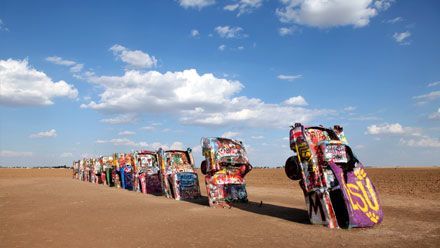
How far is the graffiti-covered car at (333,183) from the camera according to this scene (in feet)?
29.1

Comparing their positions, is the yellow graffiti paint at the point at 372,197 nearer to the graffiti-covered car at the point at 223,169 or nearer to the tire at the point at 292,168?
the tire at the point at 292,168

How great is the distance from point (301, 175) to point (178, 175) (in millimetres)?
8576

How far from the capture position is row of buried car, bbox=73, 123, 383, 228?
902 centimetres

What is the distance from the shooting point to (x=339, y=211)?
9156 millimetres

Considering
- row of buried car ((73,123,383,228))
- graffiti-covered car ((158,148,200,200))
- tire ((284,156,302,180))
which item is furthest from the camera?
graffiti-covered car ((158,148,200,200))

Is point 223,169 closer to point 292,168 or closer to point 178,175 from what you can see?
point 178,175

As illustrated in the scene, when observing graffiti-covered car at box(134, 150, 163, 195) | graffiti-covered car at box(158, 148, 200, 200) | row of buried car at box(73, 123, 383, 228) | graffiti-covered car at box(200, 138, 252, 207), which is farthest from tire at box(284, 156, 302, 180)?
graffiti-covered car at box(134, 150, 163, 195)

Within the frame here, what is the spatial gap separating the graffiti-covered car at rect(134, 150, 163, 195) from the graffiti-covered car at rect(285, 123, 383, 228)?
12.2m

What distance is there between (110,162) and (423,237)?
90.0 feet

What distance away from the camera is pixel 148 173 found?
21.5 metres

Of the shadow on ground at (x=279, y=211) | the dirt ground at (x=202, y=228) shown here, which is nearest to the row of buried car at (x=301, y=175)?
the dirt ground at (x=202, y=228)

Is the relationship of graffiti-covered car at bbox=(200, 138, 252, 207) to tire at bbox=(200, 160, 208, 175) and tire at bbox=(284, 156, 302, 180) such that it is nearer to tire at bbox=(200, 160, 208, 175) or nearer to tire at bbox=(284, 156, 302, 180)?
tire at bbox=(200, 160, 208, 175)

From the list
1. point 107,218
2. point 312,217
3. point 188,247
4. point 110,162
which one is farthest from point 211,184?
point 110,162

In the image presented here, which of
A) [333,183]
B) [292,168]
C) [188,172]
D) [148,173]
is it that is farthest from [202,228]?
[148,173]
